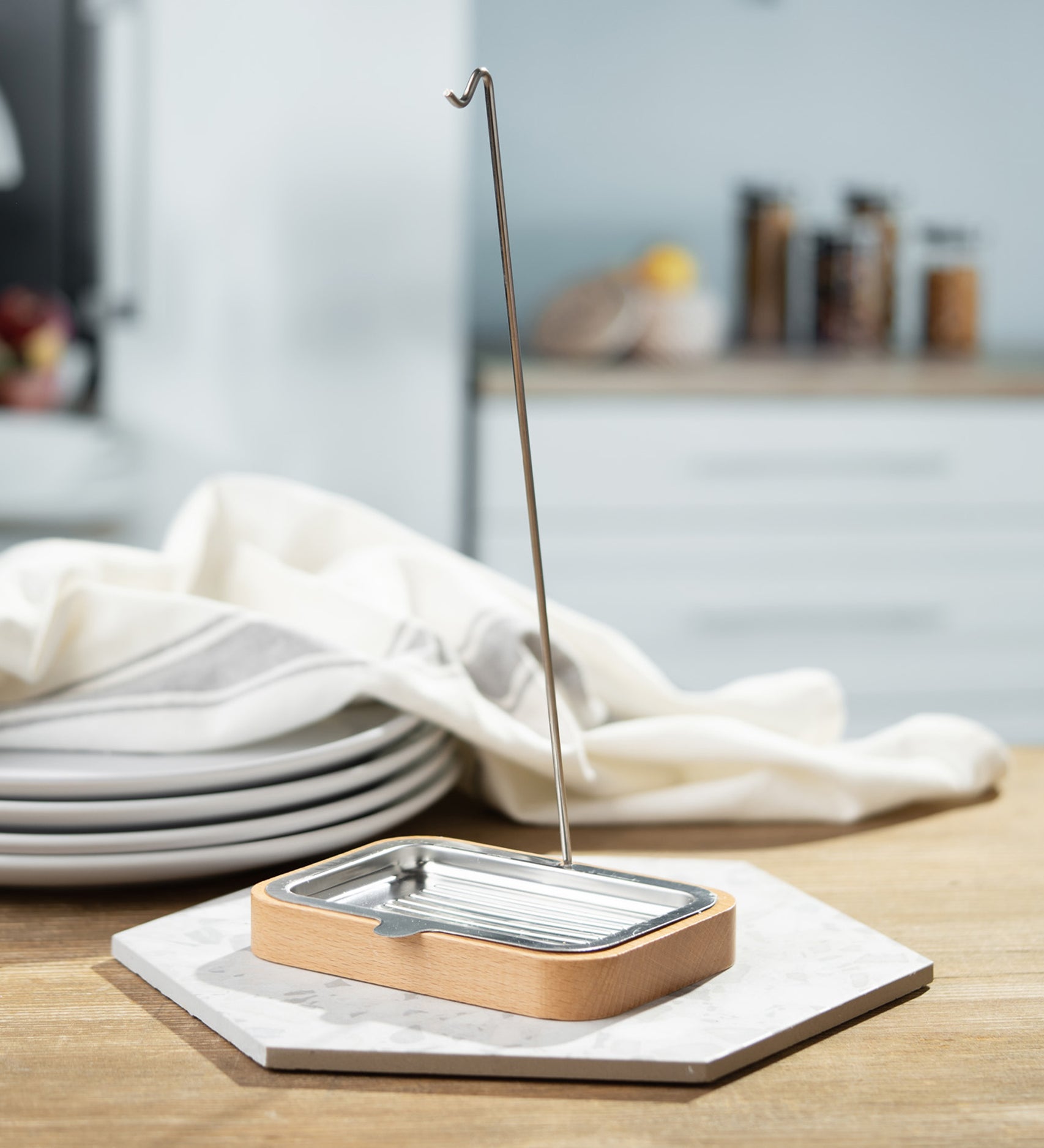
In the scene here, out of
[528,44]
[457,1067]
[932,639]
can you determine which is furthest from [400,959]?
[528,44]

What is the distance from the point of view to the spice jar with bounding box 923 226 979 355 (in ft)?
9.97

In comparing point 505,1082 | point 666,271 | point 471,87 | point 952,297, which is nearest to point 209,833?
point 505,1082

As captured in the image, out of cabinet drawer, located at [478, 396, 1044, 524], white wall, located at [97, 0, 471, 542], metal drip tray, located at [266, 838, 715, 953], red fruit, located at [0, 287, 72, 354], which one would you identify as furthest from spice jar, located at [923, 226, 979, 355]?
metal drip tray, located at [266, 838, 715, 953]

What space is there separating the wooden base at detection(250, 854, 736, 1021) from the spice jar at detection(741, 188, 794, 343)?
2.58 meters

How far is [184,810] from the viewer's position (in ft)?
2.22

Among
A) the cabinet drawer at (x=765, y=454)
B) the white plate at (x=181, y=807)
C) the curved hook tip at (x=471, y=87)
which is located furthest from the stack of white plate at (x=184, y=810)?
the cabinet drawer at (x=765, y=454)

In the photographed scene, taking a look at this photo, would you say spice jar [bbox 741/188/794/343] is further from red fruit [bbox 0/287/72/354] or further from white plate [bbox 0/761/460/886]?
white plate [bbox 0/761/460/886]

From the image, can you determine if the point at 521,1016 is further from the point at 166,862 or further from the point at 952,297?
the point at 952,297

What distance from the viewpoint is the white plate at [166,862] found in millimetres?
665

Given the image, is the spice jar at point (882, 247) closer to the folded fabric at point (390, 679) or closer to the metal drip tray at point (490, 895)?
the folded fabric at point (390, 679)

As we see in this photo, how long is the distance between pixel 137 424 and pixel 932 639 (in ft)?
4.96

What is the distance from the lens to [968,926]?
2.20 ft

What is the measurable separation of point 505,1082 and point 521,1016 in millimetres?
32

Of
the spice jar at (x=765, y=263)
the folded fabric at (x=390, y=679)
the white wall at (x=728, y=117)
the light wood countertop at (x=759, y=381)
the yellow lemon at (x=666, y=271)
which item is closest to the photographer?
the folded fabric at (x=390, y=679)
